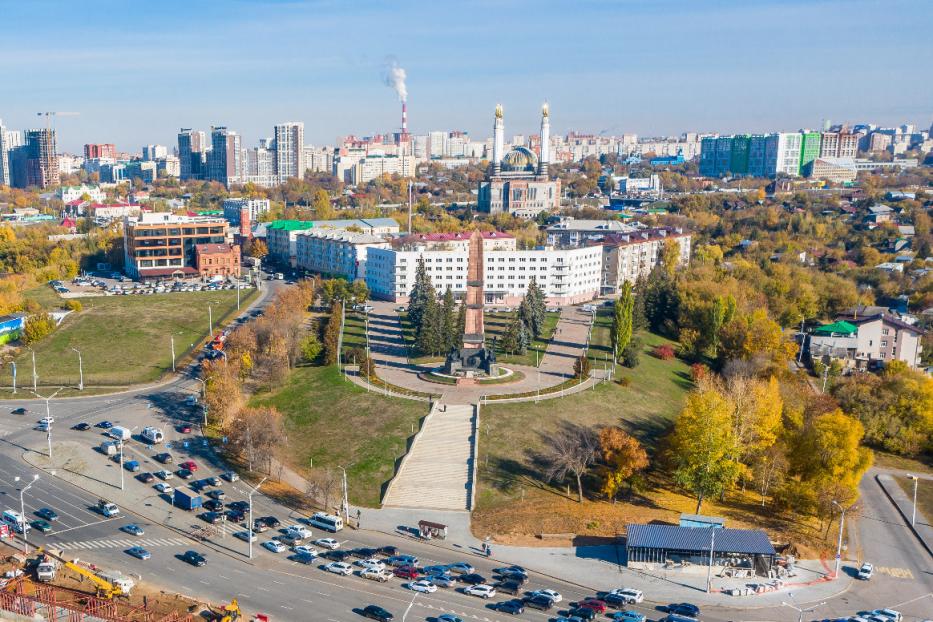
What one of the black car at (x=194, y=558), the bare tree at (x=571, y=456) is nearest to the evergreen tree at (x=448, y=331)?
the bare tree at (x=571, y=456)

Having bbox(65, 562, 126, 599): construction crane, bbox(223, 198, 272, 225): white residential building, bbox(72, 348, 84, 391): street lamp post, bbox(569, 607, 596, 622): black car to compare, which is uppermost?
bbox(223, 198, 272, 225): white residential building

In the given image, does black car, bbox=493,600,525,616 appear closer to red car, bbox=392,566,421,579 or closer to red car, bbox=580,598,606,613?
red car, bbox=580,598,606,613

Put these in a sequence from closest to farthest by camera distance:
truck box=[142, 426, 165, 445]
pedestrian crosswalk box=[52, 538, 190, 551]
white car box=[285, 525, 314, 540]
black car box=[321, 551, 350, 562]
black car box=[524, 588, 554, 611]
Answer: black car box=[524, 588, 554, 611] → black car box=[321, 551, 350, 562] → pedestrian crosswalk box=[52, 538, 190, 551] → white car box=[285, 525, 314, 540] → truck box=[142, 426, 165, 445]

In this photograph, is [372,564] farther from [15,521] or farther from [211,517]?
[15,521]

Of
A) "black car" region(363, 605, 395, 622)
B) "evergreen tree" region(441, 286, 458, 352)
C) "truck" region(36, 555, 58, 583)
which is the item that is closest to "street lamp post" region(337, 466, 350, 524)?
"black car" region(363, 605, 395, 622)

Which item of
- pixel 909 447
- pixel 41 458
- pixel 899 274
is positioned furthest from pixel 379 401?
pixel 899 274

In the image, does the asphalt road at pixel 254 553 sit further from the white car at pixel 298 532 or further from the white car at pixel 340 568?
the white car at pixel 298 532

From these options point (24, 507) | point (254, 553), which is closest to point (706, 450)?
point (254, 553)
